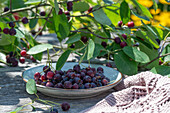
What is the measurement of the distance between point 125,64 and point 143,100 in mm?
299

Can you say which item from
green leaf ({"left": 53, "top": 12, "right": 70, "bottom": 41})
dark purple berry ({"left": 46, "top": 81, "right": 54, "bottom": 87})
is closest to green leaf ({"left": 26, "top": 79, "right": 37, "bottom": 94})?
dark purple berry ({"left": 46, "top": 81, "right": 54, "bottom": 87})

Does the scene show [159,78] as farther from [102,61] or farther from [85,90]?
[102,61]

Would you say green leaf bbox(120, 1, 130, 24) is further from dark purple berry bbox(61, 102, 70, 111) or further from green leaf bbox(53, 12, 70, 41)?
dark purple berry bbox(61, 102, 70, 111)

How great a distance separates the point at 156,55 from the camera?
97 cm

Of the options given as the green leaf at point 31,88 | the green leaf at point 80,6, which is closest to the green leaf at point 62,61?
the green leaf at point 31,88

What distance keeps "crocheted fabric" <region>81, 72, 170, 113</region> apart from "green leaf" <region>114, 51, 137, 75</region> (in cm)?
19

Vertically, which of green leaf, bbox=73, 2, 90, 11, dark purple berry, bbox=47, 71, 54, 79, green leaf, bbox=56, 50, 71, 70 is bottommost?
dark purple berry, bbox=47, 71, 54, 79

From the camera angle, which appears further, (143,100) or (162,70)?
(162,70)

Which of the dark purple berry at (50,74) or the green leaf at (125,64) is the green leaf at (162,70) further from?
the dark purple berry at (50,74)

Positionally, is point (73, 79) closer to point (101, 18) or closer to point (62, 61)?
point (62, 61)

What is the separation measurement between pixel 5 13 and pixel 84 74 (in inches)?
18.5

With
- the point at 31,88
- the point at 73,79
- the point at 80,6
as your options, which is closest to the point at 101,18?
the point at 80,6

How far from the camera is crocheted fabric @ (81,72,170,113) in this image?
1.89 feet

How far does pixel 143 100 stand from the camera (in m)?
0.61
